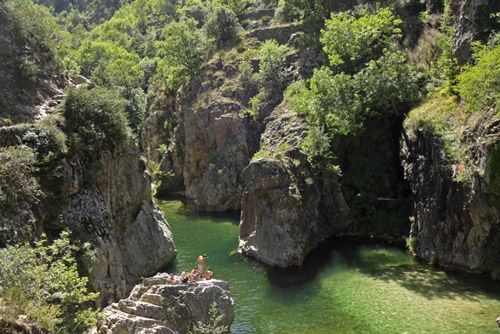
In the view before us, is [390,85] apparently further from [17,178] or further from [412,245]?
[17,178]

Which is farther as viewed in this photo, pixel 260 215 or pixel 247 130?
pixel 247 130

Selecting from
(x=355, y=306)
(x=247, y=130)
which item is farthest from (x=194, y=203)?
(x=355, y=306)

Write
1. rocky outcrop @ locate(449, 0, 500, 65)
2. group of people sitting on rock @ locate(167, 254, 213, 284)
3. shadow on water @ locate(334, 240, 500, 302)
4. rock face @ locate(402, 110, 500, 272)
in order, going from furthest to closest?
rocky outcrop @ locate(449, 0, 500, 65)
rock face @ locate(402, 110, 500, 272)
shadow on water @ locate(334, 240, 500, 302)
group of people sitting on rock @ locate(167, 254, 213, 284)

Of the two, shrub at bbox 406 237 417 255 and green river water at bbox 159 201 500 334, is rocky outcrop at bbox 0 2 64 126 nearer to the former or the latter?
green river water at bbox 159 201 500 334

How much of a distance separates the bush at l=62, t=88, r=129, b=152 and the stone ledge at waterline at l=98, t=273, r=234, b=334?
11.6 meters

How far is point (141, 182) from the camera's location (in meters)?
40.2

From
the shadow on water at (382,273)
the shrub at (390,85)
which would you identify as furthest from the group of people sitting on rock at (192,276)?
the shrub at (390,85)

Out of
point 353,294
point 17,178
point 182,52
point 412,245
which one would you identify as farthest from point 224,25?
point 17,178

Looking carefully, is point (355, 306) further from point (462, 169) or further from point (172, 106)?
point (172, 106)

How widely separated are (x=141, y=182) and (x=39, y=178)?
40.4 ft

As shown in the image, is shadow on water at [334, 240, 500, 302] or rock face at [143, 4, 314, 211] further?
rock face at [143, 4, 314, 211]

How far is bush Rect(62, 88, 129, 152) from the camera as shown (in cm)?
3244

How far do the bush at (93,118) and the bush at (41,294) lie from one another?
11862 mm

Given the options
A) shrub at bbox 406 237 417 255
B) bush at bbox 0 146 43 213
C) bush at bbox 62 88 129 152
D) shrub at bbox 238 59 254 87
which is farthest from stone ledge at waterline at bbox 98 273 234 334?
shrub at bbox 238 59 254 87
